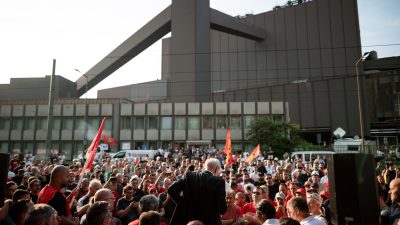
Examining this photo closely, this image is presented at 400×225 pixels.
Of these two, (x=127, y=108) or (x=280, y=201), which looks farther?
(x=127, y=108)

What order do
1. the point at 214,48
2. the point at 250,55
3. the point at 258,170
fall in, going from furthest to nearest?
1. the point at 214,48
2. the point at 250,55
3. the point at 258,170

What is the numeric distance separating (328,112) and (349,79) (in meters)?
6.68

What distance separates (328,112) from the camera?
57062 millimetres

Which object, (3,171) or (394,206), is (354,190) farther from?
(3,171)

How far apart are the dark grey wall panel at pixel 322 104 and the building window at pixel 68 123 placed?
135 feet

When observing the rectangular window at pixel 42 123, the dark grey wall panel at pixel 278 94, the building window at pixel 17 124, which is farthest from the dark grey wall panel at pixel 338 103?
the building window at pixel 17 124


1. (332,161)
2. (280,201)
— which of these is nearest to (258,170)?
(280,201)

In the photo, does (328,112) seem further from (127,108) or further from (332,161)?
(332,161)

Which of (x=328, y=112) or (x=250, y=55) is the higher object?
(x=250, y=55)

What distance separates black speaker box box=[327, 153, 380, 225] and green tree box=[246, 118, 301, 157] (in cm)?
3855

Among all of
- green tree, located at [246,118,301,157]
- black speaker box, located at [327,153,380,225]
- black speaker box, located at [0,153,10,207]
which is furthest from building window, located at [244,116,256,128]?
black speaker box, located at [0,153,10,207]

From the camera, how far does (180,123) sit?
164 ft

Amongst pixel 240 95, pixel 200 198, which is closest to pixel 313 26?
pixel 240 95

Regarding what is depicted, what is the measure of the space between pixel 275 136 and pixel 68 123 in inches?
1260
